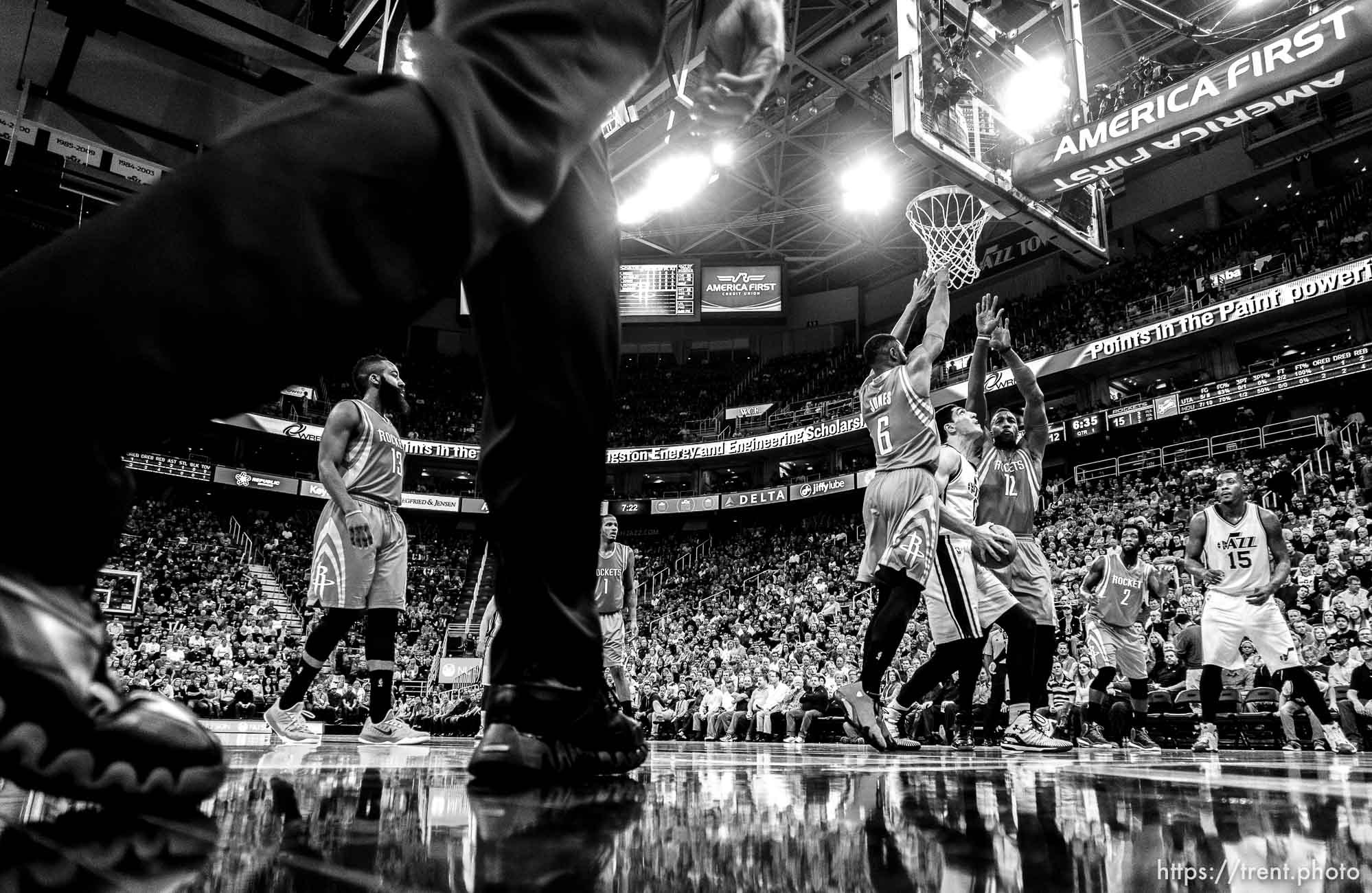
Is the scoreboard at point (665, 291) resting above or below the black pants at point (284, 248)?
above

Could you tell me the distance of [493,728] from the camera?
108 cm

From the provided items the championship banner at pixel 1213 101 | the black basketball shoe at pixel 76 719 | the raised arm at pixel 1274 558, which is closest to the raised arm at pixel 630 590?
the championship banner at pixel 1213 101

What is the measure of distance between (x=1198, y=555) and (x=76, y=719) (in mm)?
6574

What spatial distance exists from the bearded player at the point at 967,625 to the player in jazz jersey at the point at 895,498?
0.30 metres

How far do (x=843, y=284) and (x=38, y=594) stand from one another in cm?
3018

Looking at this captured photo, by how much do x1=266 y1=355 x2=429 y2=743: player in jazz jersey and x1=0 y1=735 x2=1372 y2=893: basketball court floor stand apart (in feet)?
10.3

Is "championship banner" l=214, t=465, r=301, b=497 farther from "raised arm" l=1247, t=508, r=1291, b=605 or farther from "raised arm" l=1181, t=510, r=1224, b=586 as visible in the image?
"raised arm" l=1247, t=508, r=1291, b=605

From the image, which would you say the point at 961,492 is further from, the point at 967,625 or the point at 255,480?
the point at 255,480

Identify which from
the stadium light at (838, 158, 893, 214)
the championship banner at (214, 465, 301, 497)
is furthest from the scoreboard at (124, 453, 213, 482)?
the stadium light at (838, 158, 893, 214)

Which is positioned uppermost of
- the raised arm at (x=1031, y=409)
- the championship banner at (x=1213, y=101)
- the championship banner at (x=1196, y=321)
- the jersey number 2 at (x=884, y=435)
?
the championship banner at (x=1196, y=321)

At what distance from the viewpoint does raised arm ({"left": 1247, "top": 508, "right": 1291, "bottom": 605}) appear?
5.53m

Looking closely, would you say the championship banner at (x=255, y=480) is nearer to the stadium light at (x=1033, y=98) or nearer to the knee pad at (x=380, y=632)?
the knee pad at (x=380, y=632)

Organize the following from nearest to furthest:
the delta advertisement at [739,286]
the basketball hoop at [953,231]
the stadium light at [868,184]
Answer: the basketball hoop at [953,231]
the stadium light at [868,184]
the delta advertisement at [739,286]

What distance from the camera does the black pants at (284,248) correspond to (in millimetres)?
579
